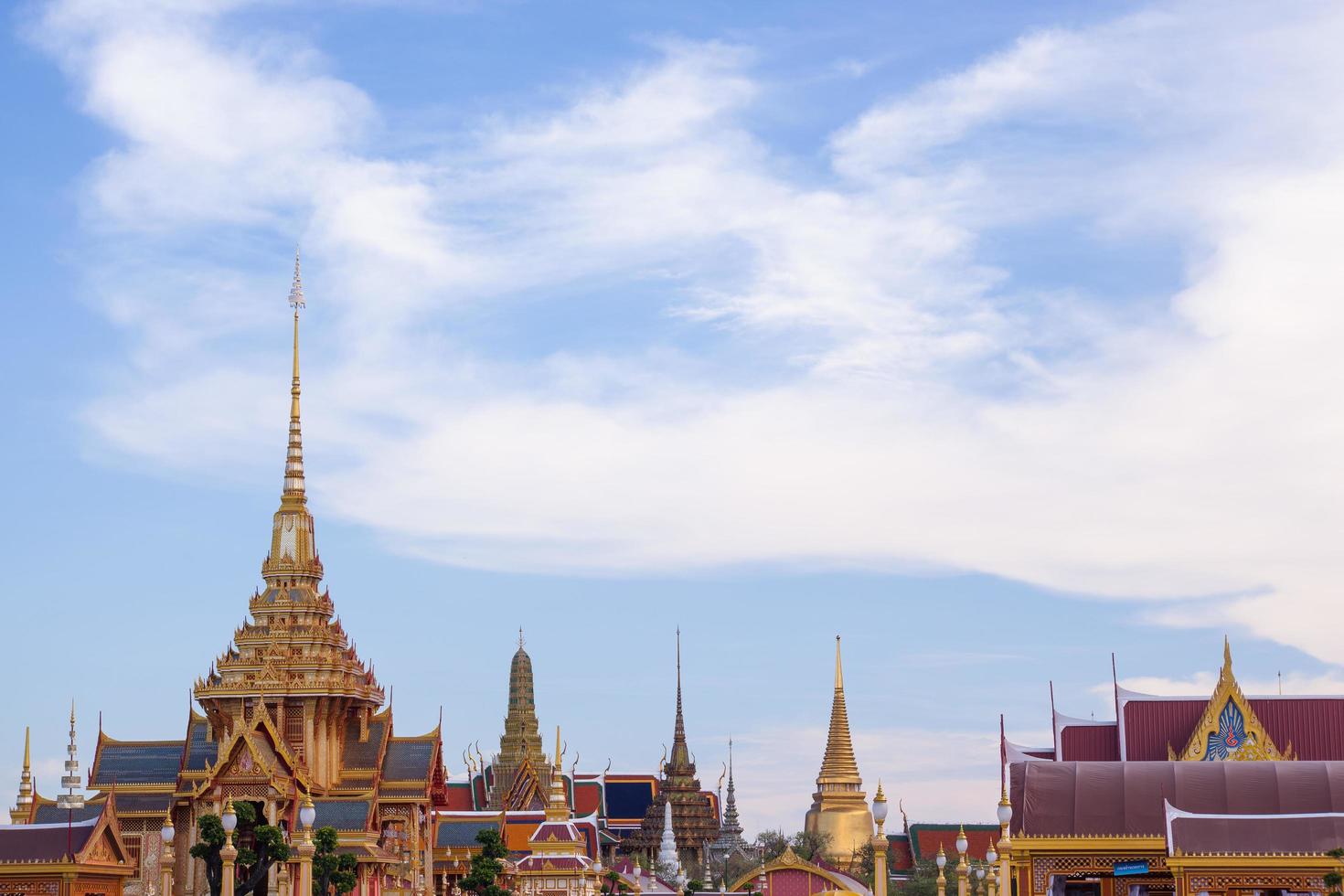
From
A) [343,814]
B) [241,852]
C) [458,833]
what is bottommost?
[241,852]

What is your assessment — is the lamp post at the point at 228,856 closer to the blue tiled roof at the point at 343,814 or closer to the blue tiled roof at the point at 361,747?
the blue tiled roof at the point at 343,814

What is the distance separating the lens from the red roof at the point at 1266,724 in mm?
56844

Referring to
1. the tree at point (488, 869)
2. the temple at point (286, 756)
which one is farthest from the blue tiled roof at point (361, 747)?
the tree at point (488, 869)

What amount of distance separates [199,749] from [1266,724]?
33138 mm

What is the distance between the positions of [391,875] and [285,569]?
453 inches

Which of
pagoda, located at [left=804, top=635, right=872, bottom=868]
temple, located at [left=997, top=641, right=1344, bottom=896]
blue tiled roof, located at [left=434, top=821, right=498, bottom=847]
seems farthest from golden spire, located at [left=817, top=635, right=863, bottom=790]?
temple, located at [left=997, top=641, right=1344, bottom=896]

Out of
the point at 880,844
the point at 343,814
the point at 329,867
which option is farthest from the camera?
the point at 343,814

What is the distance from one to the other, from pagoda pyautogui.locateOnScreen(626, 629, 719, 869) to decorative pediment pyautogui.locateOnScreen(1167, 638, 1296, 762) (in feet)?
177

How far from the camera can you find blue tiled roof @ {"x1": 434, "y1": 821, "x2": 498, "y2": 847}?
7019cm

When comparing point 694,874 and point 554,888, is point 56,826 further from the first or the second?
point 694,874

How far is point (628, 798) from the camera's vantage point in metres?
116

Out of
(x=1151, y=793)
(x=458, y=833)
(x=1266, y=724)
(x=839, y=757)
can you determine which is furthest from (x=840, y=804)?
(x=1151, y=793)

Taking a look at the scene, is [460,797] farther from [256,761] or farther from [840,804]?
[256,761]

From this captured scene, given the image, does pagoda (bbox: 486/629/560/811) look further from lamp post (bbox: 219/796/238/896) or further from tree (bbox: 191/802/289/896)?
lamp post (bbox: 219/796/238/896)
